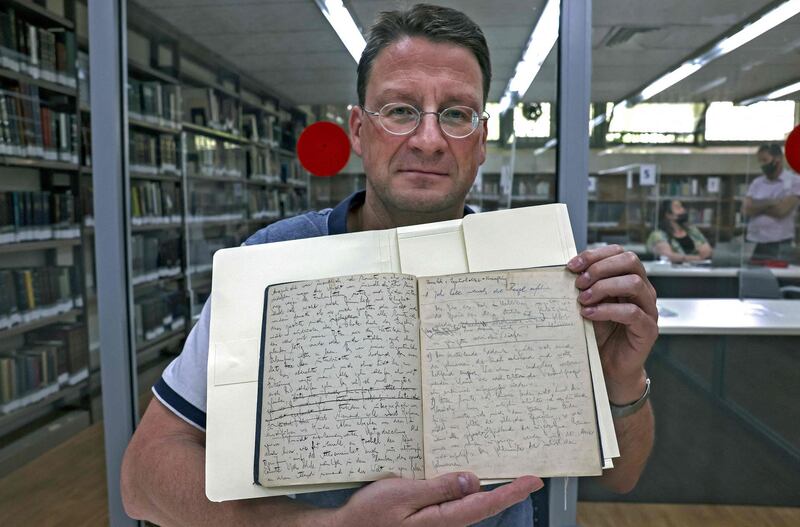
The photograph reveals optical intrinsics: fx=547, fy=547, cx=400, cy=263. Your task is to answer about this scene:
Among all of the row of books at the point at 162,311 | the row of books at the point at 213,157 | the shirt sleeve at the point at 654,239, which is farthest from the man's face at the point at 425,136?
the shirt sleeve at the point at 654,239

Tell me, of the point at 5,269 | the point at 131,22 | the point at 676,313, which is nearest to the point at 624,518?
the point at 676,313

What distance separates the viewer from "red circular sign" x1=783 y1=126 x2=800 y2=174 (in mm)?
2504

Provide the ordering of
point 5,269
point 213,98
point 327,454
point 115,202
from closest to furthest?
point 327,454 < point 115,202 < point 213,98 < point 5,269

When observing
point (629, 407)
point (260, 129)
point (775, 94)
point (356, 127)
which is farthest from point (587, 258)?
point (775, 94)

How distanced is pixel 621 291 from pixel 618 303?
0.02 metres

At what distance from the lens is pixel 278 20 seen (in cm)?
197

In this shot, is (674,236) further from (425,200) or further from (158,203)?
(425,200)

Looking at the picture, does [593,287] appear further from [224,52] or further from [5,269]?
[5,269]

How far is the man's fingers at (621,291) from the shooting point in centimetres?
63

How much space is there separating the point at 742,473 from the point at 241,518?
271cm

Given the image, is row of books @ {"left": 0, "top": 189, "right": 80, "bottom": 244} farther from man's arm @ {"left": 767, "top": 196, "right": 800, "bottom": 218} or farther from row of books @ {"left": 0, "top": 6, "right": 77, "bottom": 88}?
man's arm @ {"left": 767, "top": 196, "right": 800, "bottom": 218}

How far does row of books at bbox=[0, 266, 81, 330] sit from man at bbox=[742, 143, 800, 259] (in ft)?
13.1

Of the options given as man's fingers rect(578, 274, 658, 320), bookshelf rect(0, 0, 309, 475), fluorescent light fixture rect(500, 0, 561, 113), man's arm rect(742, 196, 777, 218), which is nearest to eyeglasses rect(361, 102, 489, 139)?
man's fingers rect(578, 274, 658, 320)

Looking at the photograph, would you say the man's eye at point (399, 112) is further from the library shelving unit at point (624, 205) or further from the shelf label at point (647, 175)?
the shelf label at point (647, 175)
